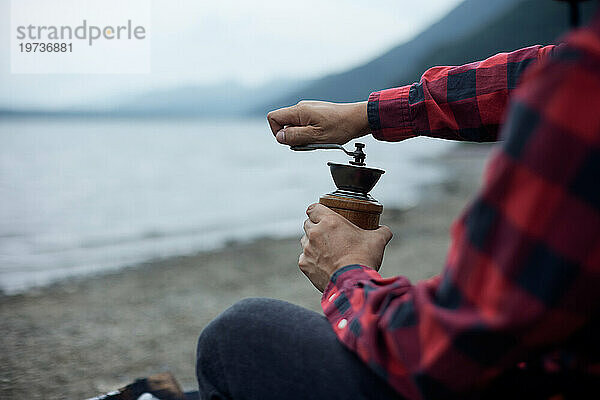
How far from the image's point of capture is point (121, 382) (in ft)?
9.90

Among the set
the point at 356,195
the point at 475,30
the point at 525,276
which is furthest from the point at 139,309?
the point at 475,30

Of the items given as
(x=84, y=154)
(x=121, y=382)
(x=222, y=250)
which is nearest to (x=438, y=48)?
(x=84, y=154)

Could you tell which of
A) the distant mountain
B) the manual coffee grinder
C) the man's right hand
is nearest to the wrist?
the man's right hand

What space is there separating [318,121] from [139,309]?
284 cm

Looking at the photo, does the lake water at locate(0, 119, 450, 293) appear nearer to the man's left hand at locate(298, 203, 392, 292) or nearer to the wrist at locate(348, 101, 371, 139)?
the wrist at locate(348, 101, 371, 139)

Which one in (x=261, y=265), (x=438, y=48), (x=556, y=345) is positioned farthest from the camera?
(x=438, y=48)

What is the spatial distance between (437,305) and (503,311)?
11 centimetres

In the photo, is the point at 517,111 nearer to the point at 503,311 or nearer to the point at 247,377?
the point at 503,311

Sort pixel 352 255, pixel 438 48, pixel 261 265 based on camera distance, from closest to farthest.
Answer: pixel 352 255, pixel 261 265, pixel 438 48

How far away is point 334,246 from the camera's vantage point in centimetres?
131

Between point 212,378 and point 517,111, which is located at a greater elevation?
point 517,111

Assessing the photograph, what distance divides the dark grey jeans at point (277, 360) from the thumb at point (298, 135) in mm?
747

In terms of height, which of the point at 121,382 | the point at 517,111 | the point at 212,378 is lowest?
the point at 121,382

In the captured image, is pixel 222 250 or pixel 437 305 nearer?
pixel 437 305
